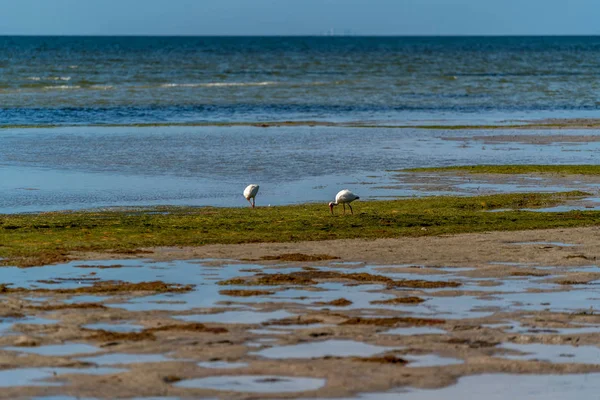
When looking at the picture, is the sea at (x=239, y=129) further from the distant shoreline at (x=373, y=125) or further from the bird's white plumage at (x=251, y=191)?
the bird's white plumage at (x=251, y=191)

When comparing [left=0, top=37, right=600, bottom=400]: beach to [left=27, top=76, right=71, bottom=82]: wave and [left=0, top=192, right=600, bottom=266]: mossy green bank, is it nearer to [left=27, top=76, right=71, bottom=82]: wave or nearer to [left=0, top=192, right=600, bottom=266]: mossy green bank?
[left=0, top=192, right=600, bottom=266]: mossy green bank

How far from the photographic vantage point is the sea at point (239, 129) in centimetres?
2528

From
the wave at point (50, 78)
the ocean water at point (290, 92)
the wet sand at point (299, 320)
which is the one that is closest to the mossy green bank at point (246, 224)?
the wet sand at point (299, 320)

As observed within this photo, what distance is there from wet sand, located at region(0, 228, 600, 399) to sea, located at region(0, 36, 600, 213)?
750cm

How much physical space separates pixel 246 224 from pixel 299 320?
6.97 meters

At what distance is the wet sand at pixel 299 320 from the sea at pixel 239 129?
750 cm

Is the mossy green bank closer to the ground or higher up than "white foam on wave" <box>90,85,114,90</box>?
closer to the ground

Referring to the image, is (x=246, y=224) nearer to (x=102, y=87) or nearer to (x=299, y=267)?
(x=299, y=267)

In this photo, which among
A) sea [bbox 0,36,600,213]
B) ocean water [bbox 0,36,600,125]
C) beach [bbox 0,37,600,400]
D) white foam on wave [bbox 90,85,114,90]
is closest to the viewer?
beach [bbox 0,37,600,400]

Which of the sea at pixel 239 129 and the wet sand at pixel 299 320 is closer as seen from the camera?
the wet sand at pixel 299 320

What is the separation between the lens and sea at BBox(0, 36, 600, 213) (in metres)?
25.3

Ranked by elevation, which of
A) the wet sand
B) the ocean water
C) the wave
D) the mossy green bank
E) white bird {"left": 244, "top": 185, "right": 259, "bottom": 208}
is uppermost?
the wave

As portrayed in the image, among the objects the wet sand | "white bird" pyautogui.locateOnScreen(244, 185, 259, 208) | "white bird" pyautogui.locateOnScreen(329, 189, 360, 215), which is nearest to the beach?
the wet sand

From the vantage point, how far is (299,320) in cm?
1182
